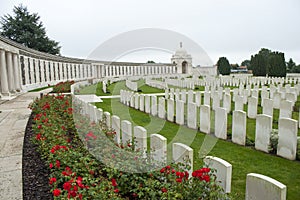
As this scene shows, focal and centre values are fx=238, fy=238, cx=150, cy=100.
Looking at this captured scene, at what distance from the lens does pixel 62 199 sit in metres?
2.24

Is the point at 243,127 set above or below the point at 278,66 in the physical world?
below

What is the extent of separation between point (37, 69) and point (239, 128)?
24671mm

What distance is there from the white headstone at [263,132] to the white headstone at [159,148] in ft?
9.20

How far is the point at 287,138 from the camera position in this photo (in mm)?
4762

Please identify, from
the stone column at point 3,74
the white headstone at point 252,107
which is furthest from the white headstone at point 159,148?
the stone column at point 3,74

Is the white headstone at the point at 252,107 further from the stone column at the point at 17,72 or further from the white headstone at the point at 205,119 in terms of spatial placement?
the stone column at the point at 17,72

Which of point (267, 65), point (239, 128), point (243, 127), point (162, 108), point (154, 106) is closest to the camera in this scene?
point (243, 127)

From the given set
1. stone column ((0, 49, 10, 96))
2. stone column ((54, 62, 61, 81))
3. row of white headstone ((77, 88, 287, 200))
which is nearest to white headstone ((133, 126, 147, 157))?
row of white headstone ((77, 88, 287, 200))

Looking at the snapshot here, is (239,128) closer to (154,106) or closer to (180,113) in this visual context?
(180,113)

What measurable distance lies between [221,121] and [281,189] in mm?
4024

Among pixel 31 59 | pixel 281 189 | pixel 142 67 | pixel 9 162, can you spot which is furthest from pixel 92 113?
pixel 142 67

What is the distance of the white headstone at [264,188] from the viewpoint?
2.17 meters

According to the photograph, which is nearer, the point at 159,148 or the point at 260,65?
the point at 159,148

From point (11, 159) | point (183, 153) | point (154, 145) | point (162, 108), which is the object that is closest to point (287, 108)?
point (162, 108)
